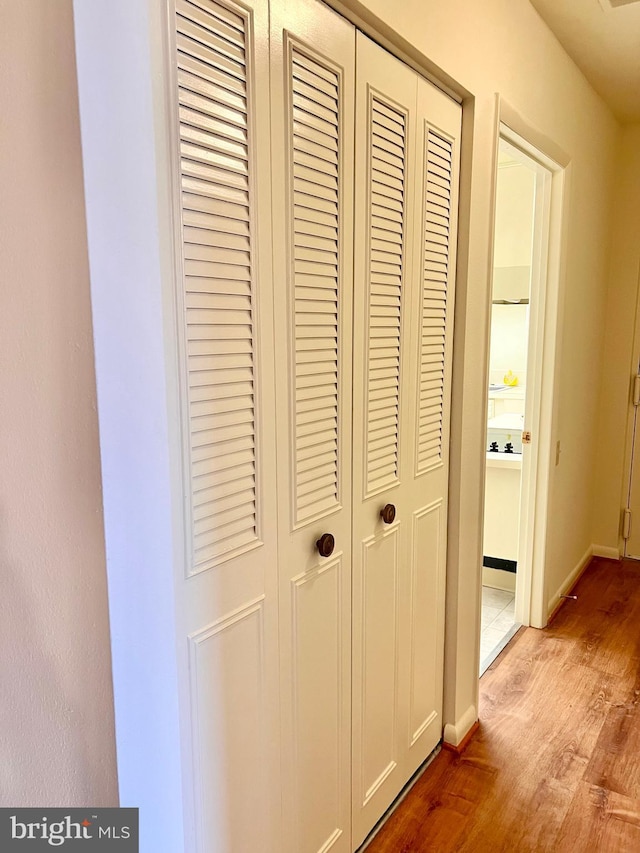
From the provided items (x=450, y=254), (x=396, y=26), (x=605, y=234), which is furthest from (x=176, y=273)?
(x=605, y=234)

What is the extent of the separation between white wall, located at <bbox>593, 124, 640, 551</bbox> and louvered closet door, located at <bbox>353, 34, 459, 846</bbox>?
7.23 feet

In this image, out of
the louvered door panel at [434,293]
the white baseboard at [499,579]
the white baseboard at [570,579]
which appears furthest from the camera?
the white baseboard at [499,579]

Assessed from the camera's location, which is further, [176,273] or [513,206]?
[513,206]

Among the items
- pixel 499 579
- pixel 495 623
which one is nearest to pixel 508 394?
pixel 499 579

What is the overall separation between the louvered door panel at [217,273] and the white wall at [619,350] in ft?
10.1

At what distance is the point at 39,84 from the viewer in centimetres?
68

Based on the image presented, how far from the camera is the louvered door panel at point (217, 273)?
3.02ft

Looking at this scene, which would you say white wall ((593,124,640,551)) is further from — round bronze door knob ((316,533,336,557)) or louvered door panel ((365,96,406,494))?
round bronze door knob ((316,533,336,557))

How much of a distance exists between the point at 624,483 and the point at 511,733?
2.04 m

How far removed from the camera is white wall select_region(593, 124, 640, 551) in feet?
11.2

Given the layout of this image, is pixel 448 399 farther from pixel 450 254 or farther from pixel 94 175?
pixel 94 175

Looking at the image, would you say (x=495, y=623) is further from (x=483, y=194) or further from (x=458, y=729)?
(x=483, y=194)

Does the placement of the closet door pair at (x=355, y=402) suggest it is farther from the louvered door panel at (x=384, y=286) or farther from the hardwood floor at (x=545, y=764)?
the hardwood floor at (x=545, y=764)

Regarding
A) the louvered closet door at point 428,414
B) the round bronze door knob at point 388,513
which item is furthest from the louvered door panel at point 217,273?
the louvered closet door at point 428,414
